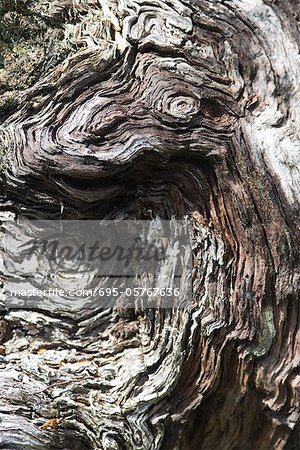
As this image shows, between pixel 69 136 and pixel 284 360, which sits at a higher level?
pixel 69 136

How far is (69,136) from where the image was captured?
253 centimetres

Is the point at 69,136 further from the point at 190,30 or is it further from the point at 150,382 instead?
the point at 150,382

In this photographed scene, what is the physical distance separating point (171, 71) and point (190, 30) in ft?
0.78

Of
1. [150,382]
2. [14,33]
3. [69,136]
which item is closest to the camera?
[69,136]

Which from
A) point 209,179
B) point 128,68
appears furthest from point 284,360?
point 128,68

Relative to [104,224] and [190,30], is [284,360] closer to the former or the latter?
[104,224]

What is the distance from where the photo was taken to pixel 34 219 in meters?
2.79

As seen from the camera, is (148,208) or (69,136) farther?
(148,208)


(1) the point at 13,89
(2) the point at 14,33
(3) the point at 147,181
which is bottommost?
(3) the point at 147,181

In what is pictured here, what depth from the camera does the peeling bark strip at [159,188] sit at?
2.57 metres

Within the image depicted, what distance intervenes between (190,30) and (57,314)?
1.31m

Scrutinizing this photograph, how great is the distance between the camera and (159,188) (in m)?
2.72

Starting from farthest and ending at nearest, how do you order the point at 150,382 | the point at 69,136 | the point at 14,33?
the point at 14,33 < the point at 150,382 < the point at 69,136

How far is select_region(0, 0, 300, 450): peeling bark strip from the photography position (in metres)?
2.57
